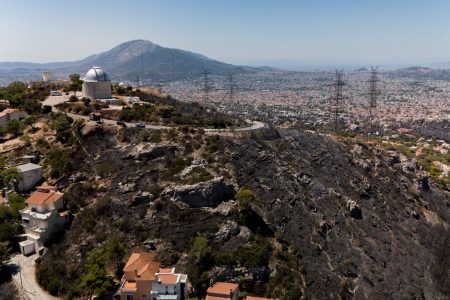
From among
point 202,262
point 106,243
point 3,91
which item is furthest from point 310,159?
point 3,91

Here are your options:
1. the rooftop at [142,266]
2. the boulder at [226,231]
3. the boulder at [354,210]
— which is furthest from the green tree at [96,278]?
the boulder at [354,210]

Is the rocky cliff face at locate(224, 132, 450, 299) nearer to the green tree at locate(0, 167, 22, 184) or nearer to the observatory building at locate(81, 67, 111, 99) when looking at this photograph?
the green tree at locate(0, 167, 22, 184)

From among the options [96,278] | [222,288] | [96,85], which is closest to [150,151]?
[96,278]

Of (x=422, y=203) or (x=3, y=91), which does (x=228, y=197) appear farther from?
(x=3, y=91)

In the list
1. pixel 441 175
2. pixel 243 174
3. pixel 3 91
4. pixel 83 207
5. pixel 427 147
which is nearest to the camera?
pixel 83 207

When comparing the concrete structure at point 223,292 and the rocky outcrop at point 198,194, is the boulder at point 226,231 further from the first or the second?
the concrete structure at point 223,292

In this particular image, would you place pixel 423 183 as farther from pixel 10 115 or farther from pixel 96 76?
pixel 10 115
